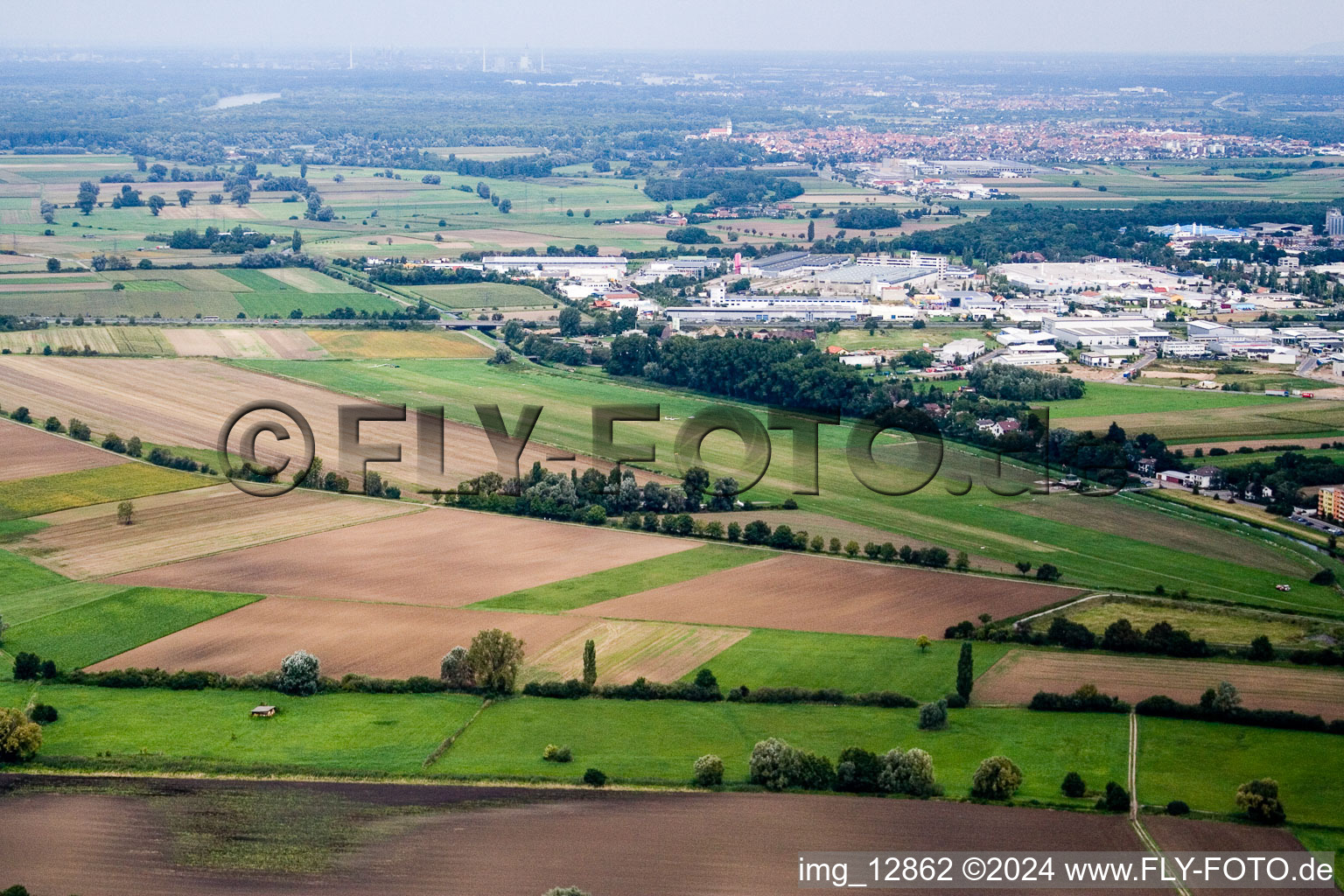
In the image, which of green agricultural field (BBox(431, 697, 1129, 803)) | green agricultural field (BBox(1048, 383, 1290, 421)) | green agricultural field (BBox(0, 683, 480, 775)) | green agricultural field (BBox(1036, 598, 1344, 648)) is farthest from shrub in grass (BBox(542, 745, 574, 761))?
green agricultural field (BBox(1048, 383, 1290, 421))

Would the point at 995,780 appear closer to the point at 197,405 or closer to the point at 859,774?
the point at 859,774

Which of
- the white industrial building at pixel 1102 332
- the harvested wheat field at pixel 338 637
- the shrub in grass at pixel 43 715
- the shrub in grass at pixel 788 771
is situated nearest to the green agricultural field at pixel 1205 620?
the shrub in grass at pixel 788 771

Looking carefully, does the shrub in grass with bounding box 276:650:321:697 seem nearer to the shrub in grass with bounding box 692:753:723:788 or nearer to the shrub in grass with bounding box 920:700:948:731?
the shrub in grass with bounding box 692:753:723:788

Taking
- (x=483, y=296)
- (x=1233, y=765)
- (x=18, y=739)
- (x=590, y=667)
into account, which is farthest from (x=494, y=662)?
(x=483, y=296)

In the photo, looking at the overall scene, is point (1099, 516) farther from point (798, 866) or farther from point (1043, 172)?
point (1043, 172)

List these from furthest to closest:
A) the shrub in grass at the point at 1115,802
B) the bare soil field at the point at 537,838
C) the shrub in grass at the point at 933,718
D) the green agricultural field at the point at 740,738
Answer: the shrub in grass at the point at 933,718, the green agricultural field at the point at 740,738, the shrub in grass at the point at 1115,802, the bare soil field at the point at 537,838

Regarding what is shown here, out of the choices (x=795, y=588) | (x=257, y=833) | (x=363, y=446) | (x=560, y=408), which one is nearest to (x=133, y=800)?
(x=257, y=833)

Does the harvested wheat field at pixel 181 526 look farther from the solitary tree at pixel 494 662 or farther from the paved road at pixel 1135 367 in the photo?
the paved road at pixel 1135 367

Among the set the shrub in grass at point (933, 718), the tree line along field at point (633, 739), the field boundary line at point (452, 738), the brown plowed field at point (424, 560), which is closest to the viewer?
the tree line along field at point (633, 739)
